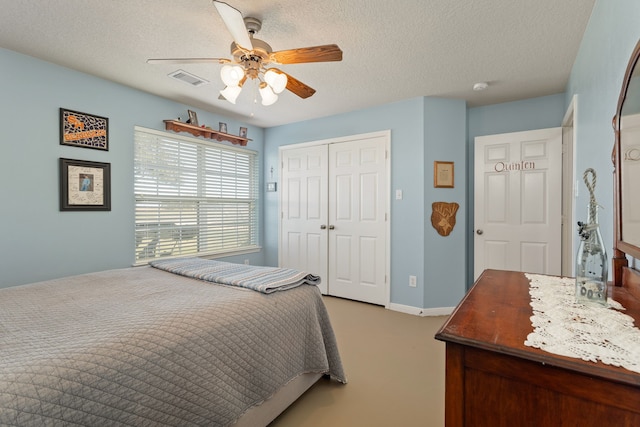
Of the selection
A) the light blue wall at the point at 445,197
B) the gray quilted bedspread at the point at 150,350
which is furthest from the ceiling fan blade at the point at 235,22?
the light blue wall at the point at 445,197

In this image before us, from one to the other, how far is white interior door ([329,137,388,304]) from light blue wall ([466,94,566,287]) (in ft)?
3.38

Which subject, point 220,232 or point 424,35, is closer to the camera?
point 424,35

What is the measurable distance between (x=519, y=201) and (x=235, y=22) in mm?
3217

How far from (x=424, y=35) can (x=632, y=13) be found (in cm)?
115

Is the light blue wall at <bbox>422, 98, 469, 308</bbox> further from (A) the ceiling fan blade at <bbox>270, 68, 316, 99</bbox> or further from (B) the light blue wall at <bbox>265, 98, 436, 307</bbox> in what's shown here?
(A) the ceiling fan blade at <bbox>270, 68, 316, 99</bbox>

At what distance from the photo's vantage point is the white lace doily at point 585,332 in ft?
2.25

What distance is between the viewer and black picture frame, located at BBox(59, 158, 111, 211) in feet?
8.63

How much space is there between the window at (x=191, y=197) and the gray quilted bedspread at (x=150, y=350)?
1.42m

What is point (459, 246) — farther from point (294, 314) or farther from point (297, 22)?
point (297, 22)

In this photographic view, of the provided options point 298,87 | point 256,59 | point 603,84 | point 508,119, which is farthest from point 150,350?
point 508,119

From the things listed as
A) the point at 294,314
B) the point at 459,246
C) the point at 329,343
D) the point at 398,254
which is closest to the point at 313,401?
the point at 329,343

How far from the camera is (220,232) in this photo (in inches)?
163

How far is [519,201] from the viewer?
3277 mm

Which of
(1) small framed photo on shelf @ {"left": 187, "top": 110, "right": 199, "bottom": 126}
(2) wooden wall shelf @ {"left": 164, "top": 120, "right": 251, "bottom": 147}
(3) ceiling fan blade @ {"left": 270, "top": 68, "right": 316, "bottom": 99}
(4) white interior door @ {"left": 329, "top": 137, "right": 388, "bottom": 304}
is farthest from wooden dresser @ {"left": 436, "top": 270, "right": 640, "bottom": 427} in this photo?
(1) small framed photo on shelf @ {"left": 187, "top": 110, "right": 199, "bottom": 126}
